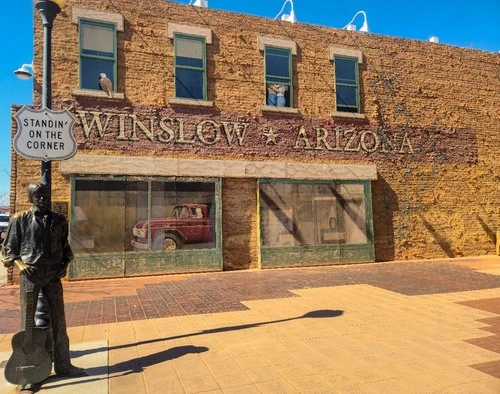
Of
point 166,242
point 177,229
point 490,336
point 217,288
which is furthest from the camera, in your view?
point 177,229

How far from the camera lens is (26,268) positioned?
385 cm

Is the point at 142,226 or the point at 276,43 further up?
the point at 276,43

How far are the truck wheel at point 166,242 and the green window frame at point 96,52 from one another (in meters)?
4.33

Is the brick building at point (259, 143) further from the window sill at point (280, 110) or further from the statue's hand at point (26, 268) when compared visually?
the statue's hand at point (26, 268)

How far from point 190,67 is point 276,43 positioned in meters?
2.93

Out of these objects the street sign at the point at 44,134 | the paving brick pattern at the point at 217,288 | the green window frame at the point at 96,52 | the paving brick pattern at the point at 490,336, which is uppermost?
the green window frame at the point at 96,52

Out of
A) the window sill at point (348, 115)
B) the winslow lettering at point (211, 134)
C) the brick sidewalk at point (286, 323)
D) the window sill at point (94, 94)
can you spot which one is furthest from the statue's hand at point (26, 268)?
the window sill at point (348, 115)

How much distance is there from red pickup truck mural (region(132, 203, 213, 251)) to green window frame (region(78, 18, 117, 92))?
12.7ft

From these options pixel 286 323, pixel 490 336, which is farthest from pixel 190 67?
pixel 490 336

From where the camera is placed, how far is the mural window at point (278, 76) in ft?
41.8

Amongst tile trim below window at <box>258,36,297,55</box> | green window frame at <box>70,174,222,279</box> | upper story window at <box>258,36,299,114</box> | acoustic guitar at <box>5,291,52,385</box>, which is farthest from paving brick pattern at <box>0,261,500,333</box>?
tile trim below window at <box>258,36,297,55</box>

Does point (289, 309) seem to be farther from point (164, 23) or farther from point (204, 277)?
point (164, 23)

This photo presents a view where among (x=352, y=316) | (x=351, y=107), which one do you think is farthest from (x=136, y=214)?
(x=351, y=107)

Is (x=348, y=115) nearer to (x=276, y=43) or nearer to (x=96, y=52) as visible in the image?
(x=276, y=43)
